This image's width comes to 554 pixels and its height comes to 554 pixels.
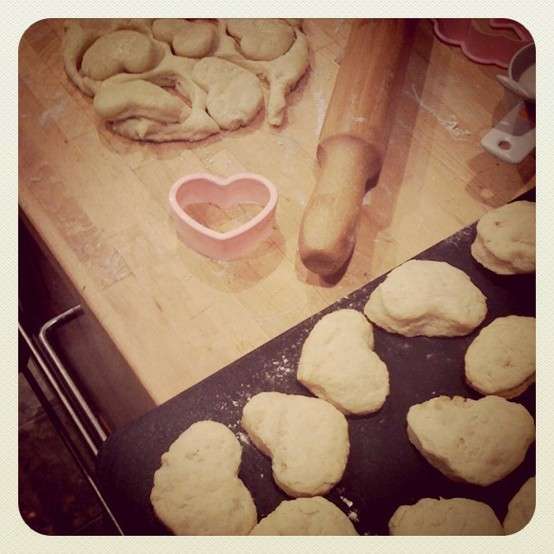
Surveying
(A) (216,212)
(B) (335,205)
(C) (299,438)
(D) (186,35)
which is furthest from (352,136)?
(C) (299,438)

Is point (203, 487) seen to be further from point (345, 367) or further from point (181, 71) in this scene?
point (181, 71)

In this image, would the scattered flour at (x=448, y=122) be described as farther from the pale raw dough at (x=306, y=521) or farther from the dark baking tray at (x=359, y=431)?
the pale raw dough at (x=306, y=521)

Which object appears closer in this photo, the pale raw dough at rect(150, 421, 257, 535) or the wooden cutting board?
the pale raw dough at rect(150, 421, 257, 535)

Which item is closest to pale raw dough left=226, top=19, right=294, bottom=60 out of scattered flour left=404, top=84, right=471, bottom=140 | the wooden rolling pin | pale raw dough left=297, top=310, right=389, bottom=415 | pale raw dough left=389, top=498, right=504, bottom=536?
the wooden rolling pin

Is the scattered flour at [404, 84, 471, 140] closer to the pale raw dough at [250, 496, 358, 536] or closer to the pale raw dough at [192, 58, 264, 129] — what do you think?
the pale raw dough at [192, 58, 264, 129]

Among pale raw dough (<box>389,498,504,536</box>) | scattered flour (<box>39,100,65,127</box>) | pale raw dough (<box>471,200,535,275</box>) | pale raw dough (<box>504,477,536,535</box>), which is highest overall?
scattered flour (<box>39,100,65,127</box>)
